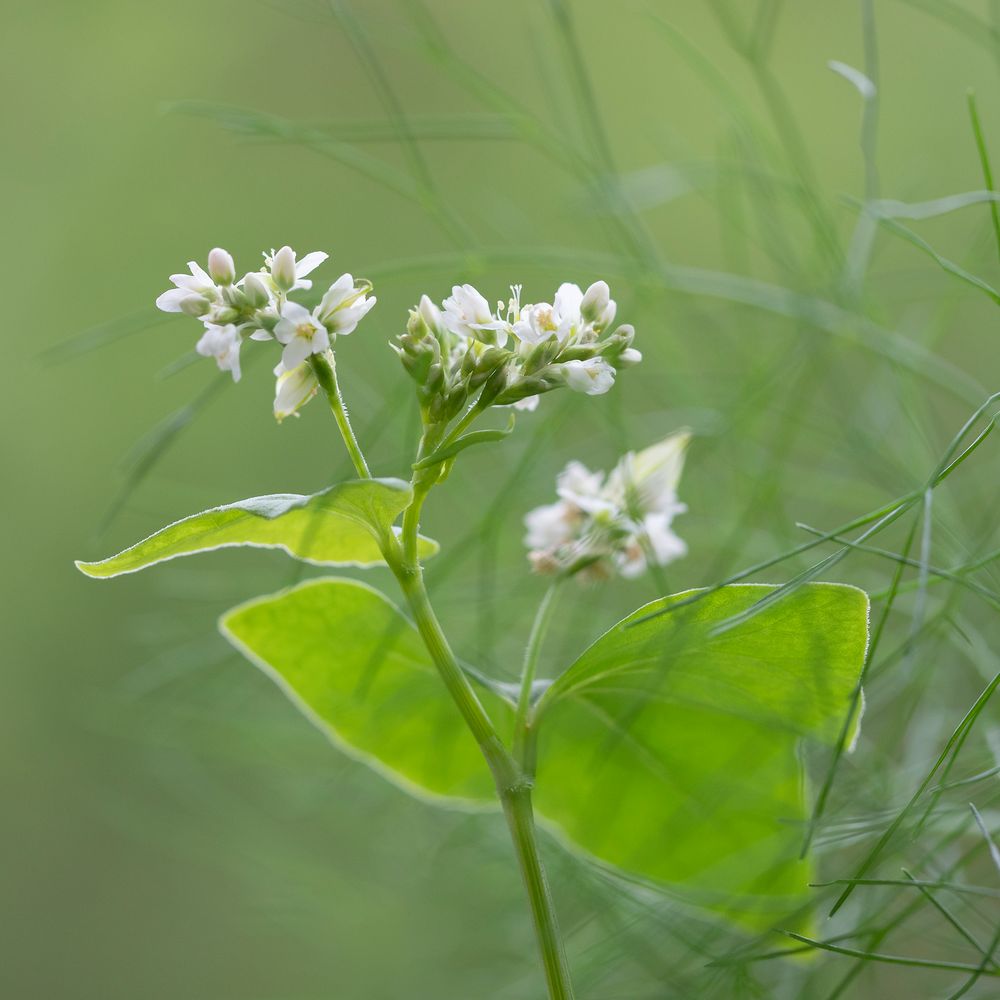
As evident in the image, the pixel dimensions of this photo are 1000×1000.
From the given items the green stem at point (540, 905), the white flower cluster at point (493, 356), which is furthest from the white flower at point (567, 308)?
the green stem at point (540, 905)

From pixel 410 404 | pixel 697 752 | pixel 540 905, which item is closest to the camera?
pixel 540 905

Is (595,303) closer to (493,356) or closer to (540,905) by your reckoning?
(493,356)

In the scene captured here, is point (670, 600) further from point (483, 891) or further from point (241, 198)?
point (241, 198)

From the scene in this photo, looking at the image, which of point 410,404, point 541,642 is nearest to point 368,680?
point 541,642

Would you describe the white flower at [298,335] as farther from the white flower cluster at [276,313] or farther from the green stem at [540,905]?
the green stem at [540,905]

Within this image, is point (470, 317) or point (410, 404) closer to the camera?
point (470, 317)

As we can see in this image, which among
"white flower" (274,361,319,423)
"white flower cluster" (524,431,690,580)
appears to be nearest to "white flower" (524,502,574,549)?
"white flower cluster" (524,431,690,580)

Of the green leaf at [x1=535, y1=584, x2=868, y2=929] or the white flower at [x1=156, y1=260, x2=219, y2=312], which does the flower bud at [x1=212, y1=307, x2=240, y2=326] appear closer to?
the white flower at [x1=156, y1=260, x2=219, y2=312]
